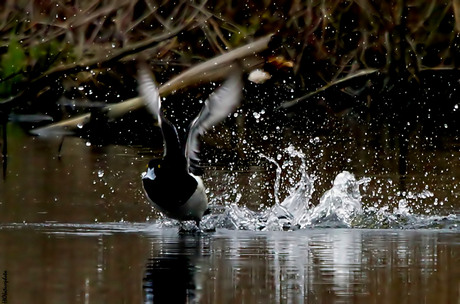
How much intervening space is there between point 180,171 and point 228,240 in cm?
90

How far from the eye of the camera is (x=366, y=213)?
7.61m

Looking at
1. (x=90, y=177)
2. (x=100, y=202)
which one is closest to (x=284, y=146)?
(x=90, y=177)

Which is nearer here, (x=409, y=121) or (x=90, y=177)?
(x=90, y=177)

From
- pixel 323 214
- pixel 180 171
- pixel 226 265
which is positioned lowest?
pixel 226 265

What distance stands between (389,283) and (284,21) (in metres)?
8.85

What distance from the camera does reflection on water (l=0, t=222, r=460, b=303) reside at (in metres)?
4.35

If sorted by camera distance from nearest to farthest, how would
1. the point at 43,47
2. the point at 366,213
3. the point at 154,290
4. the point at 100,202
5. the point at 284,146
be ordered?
the point at 154,290 < the point at 366,213 < the point at 100,202 < the point at 284,146 < the point at 43,47

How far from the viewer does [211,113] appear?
285 inches

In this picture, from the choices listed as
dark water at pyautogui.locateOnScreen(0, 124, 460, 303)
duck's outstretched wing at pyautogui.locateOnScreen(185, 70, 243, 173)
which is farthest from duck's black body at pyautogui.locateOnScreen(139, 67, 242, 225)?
dark water at pyautogui.locateOnScreen(0, 124, 460, 303)

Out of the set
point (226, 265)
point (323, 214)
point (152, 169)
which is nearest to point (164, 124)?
point (152, 169)

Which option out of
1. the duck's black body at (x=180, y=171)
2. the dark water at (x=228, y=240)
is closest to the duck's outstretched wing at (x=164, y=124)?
the duck's black body at (x=180, y=171)

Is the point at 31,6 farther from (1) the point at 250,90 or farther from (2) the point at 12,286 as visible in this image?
(2) the point at 12,286

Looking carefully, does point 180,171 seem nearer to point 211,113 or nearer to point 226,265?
point 211,113

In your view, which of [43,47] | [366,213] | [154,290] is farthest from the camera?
[43,47]
